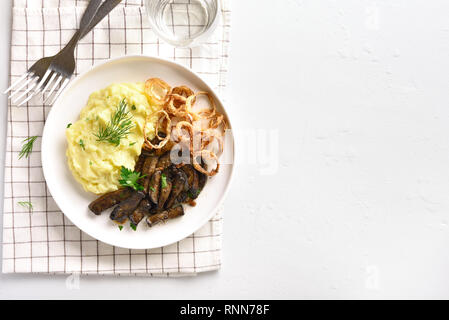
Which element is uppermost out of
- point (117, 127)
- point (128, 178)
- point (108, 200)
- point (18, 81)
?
point (18, 81)

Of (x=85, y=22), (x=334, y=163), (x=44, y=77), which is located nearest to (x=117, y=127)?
(x=44, y=77)

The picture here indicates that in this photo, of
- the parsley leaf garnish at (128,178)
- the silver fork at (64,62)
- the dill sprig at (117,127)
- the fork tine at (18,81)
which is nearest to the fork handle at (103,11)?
the silver fork at (64,62)

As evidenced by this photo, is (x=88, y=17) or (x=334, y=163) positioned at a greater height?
(x=88, y=17)

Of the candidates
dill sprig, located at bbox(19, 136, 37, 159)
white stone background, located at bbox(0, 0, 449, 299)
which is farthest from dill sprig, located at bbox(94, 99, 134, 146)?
white stone background, located at bbox(0, 0, 449, 299)

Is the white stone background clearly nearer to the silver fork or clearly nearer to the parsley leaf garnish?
the parsley leaf garnish

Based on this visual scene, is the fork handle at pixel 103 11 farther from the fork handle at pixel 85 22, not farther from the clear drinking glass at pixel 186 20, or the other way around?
the clear drinking glass at pixel 186 20

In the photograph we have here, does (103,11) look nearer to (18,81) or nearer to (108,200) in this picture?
(18,81)
